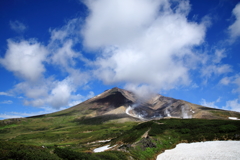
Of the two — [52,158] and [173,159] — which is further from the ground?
[52,158]

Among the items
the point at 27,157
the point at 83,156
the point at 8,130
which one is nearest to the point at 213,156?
the point at 83,156

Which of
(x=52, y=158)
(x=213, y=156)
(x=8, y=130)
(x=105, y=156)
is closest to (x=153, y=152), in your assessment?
(x=213, y=156)

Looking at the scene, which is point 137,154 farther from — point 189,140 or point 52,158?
point 189,140

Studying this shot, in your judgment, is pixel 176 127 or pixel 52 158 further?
pixel 176 127

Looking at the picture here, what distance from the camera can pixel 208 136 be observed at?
52.1 meters

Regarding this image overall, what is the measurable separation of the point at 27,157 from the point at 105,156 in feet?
47.0

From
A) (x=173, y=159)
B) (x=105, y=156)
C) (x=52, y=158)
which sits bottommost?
(x=173, y=159)

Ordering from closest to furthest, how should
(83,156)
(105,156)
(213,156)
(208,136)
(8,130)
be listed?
(83,156) < (105,156) < (213,156) < (208,136) < (8,130)

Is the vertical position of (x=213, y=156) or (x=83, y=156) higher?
(x=83, y=156)

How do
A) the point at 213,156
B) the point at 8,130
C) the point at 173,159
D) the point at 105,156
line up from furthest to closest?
the point at 8,130
the point at 173,159
the point at 213,156
the point at 105,156

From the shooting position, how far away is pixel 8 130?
195 meters

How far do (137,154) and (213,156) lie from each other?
15809mm

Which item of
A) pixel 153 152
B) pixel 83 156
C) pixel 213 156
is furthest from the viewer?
pixel 153 152

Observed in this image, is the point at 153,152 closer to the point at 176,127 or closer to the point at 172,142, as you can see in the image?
the point at 172,142
